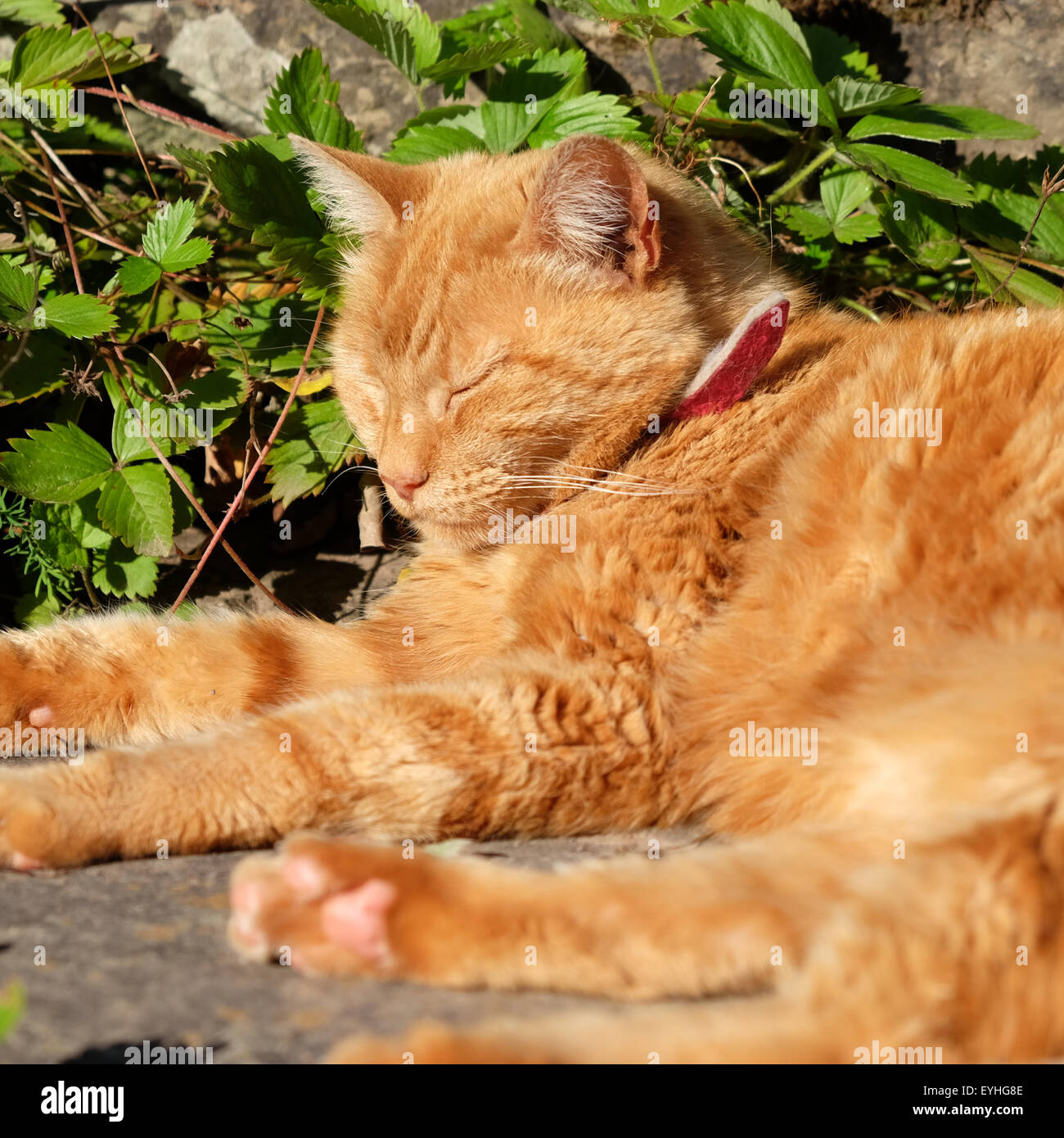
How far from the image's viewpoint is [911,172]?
9.39 feet

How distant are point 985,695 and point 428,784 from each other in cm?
93

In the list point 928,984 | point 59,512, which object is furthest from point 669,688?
point 59,512

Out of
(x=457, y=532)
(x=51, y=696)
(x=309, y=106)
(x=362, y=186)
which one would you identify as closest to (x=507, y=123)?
(x=309, y=106)

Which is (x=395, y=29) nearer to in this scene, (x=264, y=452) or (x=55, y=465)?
(x=264, y=452)

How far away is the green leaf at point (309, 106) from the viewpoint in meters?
2.93

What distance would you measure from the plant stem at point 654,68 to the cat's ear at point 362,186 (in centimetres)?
88

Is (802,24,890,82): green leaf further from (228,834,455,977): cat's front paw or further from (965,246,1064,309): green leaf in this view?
(228,834,455,977): cat's front paw

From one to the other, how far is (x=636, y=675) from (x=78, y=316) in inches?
70.2

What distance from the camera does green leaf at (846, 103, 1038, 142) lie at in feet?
9.36

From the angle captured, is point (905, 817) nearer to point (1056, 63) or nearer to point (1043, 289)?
point (1043, 289)

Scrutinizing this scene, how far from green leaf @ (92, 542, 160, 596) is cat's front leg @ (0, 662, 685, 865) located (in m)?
1.24

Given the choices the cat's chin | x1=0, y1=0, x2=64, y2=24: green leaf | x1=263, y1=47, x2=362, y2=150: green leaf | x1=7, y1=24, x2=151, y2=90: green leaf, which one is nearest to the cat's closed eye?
the cat's chin

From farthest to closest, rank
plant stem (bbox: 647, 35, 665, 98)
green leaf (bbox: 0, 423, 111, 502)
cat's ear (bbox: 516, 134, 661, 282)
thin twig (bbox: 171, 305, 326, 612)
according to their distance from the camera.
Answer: plant stem (bbox: 647, 35, 665, 98)
thin twig (bbox: 171, 305, 326, 612)
green leaf (bbox: 0, 423, 111, 502)
cat's ear (bbox: 516, 134, 661, 282)

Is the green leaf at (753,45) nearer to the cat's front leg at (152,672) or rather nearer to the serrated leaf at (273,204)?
the serrated leaf at (273,204)
